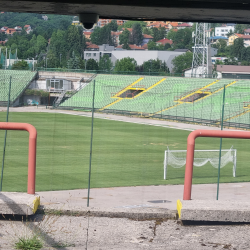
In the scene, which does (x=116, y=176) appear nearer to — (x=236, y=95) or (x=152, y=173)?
(x=152, y=173)

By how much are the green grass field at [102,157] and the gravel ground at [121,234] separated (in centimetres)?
604

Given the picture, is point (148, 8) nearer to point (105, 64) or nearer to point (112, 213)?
point (112, 213)

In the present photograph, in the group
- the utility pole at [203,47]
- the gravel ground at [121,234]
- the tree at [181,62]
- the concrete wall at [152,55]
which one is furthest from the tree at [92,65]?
the gravel ground at [121,234]

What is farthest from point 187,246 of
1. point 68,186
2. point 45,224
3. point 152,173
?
point 152,173

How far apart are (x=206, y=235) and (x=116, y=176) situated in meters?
8.74

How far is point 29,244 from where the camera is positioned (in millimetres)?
5051

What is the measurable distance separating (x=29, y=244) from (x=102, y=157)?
13825 millimetres

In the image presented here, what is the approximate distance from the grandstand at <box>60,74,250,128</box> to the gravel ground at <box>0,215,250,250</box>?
12.0 metres

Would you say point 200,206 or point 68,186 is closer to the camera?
point 200,206

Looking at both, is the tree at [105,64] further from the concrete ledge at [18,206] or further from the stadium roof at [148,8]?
the stadium roof at [148,8]

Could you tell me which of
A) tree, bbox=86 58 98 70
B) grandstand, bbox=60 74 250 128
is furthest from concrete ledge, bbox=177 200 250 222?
tree, bbox=86 58 98 70

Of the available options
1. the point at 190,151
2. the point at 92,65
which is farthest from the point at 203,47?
the point at 190,151

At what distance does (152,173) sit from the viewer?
49.6ft

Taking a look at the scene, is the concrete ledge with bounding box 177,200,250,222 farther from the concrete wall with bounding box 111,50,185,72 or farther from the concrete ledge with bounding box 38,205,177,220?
the concrete wall with bounding box 111,50,185,72
